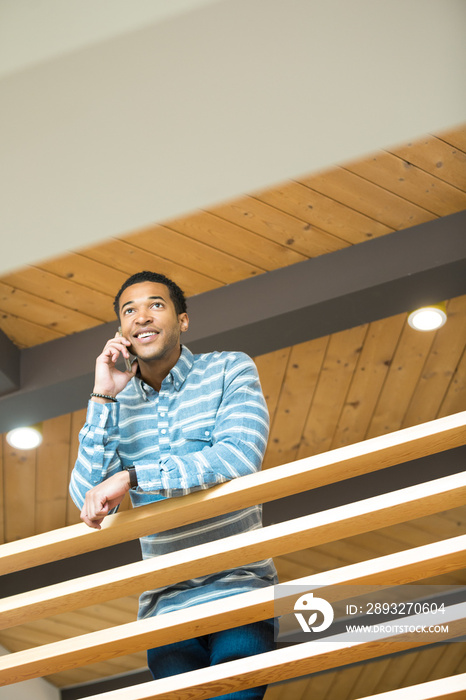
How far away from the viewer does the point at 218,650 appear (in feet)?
5.30

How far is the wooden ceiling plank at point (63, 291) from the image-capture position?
9.46 ft

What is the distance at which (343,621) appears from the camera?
4.90 m

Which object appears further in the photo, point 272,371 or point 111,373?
point 272,371

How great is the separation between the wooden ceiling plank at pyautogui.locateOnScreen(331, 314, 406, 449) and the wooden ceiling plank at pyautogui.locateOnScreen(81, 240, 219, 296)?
73cm

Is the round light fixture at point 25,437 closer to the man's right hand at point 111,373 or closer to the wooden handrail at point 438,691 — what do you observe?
the man's right hand at point 111,373

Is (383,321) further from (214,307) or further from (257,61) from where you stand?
(257,61)

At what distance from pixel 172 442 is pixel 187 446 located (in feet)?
0.14

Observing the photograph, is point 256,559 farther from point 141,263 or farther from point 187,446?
point 141,263

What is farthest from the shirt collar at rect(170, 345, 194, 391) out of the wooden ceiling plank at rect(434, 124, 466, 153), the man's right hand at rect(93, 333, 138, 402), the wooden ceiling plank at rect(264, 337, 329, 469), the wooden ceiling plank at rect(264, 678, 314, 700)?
the wooden ceiling plank at rect(264, 678, 314, 700)

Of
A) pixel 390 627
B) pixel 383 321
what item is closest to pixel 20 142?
pixel 390 627

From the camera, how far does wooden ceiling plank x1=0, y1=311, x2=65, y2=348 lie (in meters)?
3.02

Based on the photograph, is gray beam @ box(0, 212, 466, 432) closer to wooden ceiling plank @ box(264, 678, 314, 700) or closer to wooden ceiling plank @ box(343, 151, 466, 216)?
wooden ceiling plank @ box(343, 151, 466, 216)

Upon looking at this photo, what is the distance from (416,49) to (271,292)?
2074 mm

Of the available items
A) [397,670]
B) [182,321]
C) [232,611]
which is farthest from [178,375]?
[397,670]
